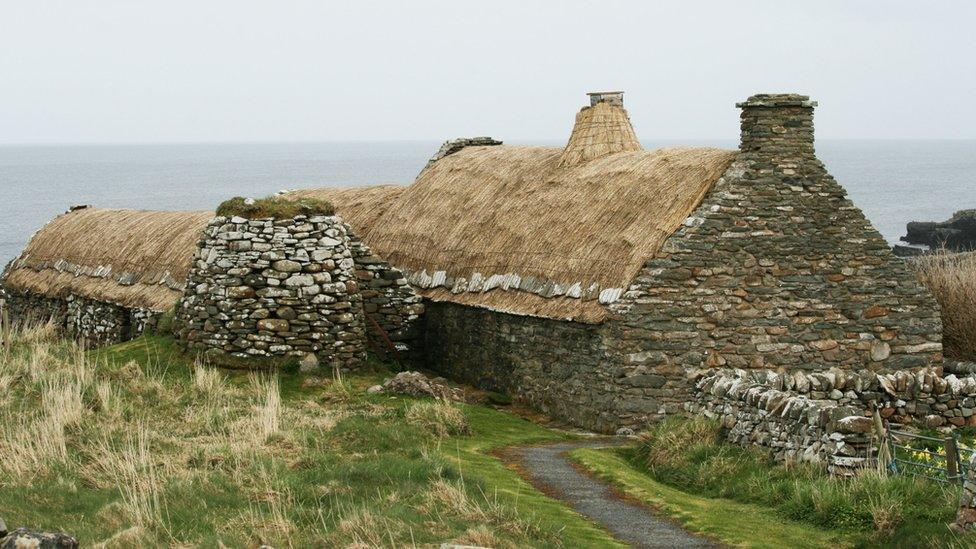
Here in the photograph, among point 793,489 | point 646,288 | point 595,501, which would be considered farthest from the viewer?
point 646,288

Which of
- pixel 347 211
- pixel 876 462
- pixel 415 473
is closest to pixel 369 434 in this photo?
pixel 415 473

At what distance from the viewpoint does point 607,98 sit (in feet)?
103

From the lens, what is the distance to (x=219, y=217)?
83.8ft

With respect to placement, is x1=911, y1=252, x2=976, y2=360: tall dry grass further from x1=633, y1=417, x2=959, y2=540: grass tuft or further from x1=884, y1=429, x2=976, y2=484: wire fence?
x1=884, y1=429, x2=976, y2=484: wire fence

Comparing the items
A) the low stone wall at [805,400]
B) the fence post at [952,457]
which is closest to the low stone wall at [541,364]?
the low stone wall at [805,400]

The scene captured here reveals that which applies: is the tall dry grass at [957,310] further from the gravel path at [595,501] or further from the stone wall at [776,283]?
the gravel path at [595,501]

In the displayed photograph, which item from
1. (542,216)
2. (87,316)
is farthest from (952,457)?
(87,316)

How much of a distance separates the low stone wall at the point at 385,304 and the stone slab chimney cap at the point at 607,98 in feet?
20.9

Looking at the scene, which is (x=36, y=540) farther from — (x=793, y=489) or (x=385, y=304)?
(x=385, y=304)

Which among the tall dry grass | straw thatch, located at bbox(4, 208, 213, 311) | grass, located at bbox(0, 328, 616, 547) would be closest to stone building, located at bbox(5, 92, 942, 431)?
Answer: grass, located at bbox(0, 328, 616, 547)

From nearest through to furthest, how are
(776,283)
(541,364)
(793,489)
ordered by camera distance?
1. (793,489)
2. (776,283)
3. (541,364)

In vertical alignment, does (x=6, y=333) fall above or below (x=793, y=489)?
Result: below

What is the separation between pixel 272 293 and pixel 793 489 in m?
11.5

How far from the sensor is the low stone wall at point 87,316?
30.8m
